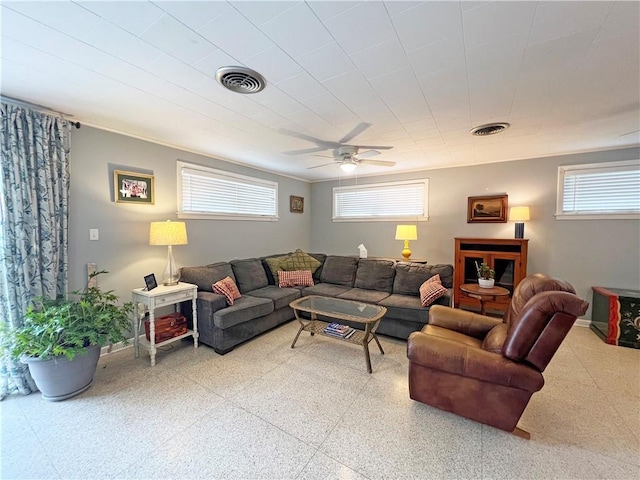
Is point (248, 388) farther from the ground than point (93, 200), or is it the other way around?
point (93, 200)

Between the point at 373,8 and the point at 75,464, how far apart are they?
297cm

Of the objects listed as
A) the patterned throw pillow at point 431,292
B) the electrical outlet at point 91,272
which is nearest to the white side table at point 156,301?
the electrical outlet at point 91,272

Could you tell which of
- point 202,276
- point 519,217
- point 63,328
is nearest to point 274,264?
point 202,276

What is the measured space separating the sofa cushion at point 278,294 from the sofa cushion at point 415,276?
1456 mm

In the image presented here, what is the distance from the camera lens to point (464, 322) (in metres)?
2.34

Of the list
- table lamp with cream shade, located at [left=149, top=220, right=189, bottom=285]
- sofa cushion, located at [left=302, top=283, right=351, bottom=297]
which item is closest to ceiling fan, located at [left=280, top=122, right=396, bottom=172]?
table lamp with cream shade, located at [left=149, top=220, right=189, bottom=285]

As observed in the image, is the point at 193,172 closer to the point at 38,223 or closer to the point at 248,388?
the point at 38,223

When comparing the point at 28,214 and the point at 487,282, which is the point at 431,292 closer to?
the point at 487,282

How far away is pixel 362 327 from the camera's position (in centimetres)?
340

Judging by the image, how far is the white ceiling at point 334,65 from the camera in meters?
1.28

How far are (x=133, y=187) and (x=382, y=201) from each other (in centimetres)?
392

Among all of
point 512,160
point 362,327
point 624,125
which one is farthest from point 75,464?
point 512,160

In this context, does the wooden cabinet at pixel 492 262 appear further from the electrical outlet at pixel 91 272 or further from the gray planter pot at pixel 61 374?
the electrical outlet at pixel 91 272

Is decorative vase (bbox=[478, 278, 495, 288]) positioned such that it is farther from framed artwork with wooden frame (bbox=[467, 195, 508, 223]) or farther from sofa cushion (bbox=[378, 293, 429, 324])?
framed artwork with wooden frame (bbox=[467, 195, 508, 223])
